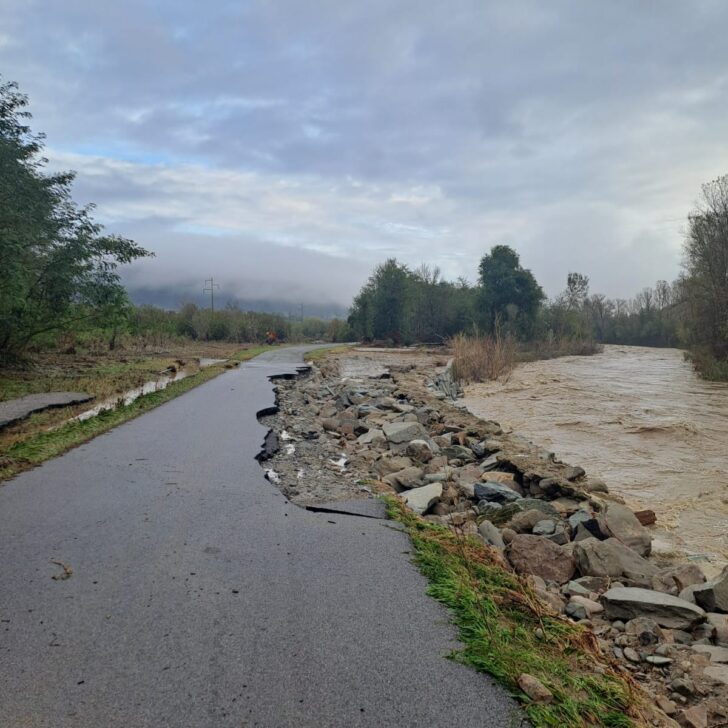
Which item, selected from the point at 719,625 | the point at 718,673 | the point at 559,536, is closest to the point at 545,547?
the point at 559,536

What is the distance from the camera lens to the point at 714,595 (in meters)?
4.06

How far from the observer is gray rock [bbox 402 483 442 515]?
596 cm

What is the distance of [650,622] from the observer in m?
3.64

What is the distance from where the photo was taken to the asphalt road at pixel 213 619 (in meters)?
2.37

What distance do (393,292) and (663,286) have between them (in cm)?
5299

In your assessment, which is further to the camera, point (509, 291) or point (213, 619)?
point (509, 291)

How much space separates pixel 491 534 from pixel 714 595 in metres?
1.93

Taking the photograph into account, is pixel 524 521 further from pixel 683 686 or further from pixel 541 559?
pixel 683 686

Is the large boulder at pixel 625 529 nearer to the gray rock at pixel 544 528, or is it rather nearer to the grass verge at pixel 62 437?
the gray rock at pixel 544 528

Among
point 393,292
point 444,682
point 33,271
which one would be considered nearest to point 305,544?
point 444,682

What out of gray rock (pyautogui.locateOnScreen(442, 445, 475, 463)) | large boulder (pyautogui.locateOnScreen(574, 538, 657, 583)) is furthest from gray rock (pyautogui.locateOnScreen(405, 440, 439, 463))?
large boulder (pyautogui.locateOnScreen(574, 538, 657, 583))

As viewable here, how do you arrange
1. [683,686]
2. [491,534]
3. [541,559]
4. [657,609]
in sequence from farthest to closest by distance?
[491,534] < [541,559] < [657,609] < [683,686]

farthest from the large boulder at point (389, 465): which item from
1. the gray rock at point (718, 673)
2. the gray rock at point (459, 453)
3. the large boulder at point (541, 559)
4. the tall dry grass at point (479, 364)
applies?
the tall dry grass at point (479, 364)

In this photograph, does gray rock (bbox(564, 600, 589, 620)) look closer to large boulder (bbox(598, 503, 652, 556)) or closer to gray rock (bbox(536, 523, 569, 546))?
gray rock (bbox(536, 523, 569, 546))
